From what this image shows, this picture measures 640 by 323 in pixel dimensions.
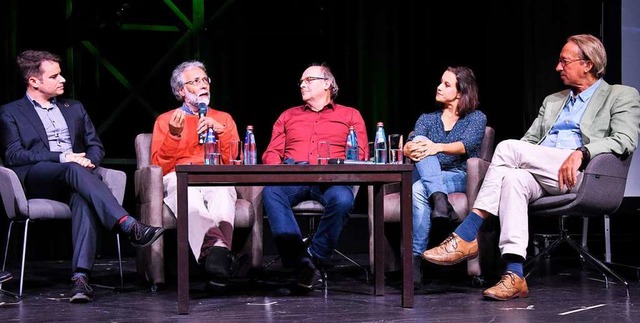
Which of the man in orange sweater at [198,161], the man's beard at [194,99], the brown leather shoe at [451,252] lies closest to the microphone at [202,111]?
the man in orange sweater at [198,161]

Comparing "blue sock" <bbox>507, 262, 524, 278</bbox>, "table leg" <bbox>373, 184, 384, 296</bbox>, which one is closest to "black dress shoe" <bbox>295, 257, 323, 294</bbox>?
"table leg" <bbox>373, 184, 384, 296</bbox>

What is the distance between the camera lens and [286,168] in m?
3.60

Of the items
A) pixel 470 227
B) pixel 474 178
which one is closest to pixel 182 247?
pixel 470 227

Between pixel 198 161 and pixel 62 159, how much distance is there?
0.72 meters

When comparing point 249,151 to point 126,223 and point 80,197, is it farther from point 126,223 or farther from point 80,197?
point 80,197

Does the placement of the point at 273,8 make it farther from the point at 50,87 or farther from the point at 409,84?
the point at 50,87

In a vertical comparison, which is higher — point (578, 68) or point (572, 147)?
point (578, 68)

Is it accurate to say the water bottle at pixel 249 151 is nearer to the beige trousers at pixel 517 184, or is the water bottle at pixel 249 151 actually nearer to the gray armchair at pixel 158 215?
Answer: the gray armchair at pixel 158 215

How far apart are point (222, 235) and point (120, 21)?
10.6 feet

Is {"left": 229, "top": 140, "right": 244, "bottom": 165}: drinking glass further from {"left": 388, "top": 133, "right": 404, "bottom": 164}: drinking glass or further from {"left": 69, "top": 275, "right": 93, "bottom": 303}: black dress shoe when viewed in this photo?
{"left": 69, "top": 275, "right": 93, "bottom": 303}: black dress shoe

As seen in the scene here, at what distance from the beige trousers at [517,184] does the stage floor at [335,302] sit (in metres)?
0.30

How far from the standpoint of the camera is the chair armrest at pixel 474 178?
434cm

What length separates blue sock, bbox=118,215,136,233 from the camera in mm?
3985

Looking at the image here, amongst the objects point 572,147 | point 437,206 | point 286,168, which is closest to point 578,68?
point 572,147
